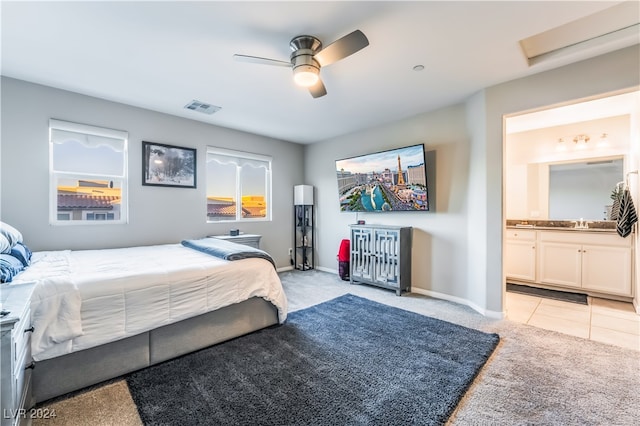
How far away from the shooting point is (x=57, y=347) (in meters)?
1.64

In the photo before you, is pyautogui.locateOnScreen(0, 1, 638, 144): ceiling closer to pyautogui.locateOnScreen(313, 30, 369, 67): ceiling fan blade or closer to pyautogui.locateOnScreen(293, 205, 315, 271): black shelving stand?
pyautogui.locateOnScreen(313, 30, 369, 67): ceiling fan blade

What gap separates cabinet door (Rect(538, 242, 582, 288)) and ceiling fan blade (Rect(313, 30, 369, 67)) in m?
4.06

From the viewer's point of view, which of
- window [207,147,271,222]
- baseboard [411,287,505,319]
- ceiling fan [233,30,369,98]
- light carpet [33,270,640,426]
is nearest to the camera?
light carpet [33,270,640,426]

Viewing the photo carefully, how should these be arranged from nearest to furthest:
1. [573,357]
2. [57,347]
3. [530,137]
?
1. [57,347]
2. [573,357]
3. [530,137]

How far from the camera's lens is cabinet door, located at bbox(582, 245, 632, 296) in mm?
3430

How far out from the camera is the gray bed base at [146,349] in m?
1.70

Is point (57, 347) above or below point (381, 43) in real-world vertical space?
below

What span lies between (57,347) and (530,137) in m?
6.21

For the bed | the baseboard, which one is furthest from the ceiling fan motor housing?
the baseboard

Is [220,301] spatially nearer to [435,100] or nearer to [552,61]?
[435,100]

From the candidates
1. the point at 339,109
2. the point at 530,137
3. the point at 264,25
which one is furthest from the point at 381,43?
the point at 530,137

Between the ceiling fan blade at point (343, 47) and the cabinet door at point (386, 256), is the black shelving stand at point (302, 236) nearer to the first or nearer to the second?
the cabinet door at point (386, 256)

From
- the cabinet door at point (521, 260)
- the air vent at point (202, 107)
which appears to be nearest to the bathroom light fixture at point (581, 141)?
the cabinet door at point (521, 260)

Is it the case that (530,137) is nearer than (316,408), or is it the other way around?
(316,408)
